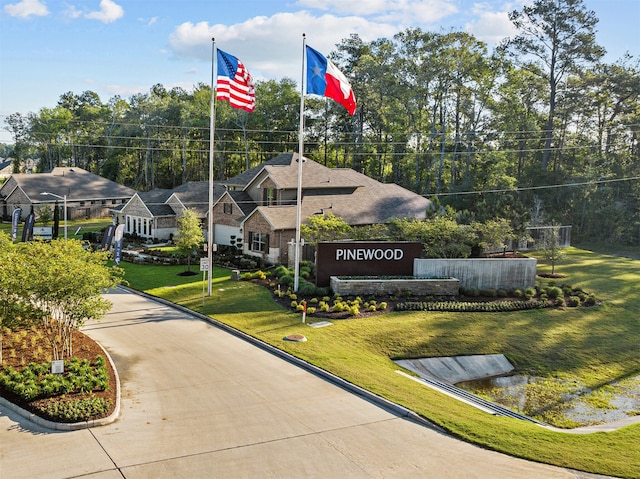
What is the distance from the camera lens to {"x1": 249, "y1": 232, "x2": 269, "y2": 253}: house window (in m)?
43.8

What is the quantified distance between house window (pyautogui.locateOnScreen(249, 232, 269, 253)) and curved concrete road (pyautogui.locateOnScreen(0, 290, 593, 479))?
21.9m

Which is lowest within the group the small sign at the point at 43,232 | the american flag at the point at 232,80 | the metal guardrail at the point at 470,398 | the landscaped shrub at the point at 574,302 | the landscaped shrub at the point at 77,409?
the metal guardrail at the point at 470,398

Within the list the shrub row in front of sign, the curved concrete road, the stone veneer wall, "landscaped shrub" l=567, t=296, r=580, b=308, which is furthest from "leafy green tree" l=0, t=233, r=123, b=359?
"landscaped shrub" l=567, t=296, r=580, b=308

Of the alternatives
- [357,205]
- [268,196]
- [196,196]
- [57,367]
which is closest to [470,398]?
[57,367]

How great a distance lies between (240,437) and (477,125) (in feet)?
198

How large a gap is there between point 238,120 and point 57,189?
2660 centimetres

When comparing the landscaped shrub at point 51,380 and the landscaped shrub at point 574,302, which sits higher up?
the landscaped shrub at point 574,302

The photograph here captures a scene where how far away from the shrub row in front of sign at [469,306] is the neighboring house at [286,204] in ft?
39.5

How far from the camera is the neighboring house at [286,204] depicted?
1709 inches

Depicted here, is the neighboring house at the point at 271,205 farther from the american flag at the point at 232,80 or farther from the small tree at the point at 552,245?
the american flag at the point at 232,80

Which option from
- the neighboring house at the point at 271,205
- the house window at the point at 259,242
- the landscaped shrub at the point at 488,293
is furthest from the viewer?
the neighboring house at the point at 271,205

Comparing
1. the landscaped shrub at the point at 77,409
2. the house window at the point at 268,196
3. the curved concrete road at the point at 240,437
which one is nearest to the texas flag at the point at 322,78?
the curved concrete road at the point at 240,437

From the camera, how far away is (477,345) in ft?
90.0

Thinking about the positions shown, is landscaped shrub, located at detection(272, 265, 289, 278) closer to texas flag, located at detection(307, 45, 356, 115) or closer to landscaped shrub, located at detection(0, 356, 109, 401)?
texas flag, located at detection(307, 45, 356, 115)
